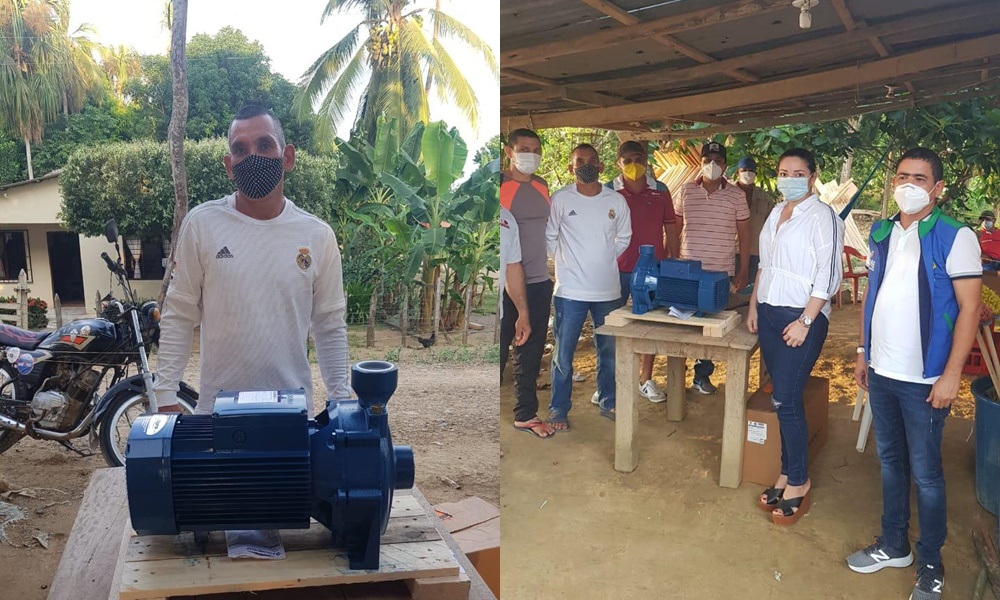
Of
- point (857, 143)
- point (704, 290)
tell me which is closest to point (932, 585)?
point (704, 290)

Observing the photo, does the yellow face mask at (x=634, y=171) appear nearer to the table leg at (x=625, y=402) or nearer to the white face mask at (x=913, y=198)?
the table leg at (x=625, y=402)

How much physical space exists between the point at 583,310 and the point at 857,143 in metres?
3.91

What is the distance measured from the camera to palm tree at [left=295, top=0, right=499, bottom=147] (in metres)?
10.7

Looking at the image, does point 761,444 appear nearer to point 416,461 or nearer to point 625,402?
point 625,402

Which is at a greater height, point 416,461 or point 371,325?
point 371,325

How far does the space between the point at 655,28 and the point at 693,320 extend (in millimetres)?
1180

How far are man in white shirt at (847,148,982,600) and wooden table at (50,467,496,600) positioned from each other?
4.58 feet

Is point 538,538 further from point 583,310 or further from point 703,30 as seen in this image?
point 703,30

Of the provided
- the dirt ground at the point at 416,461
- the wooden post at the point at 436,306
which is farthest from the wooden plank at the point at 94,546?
the wooden post at the point at 436,306

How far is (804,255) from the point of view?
2.71m

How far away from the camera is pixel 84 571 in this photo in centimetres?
187

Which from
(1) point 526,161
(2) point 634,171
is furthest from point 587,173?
(2) point 634,171

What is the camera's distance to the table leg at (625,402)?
3215 millimetres

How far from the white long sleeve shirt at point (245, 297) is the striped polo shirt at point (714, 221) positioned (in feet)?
7.93
